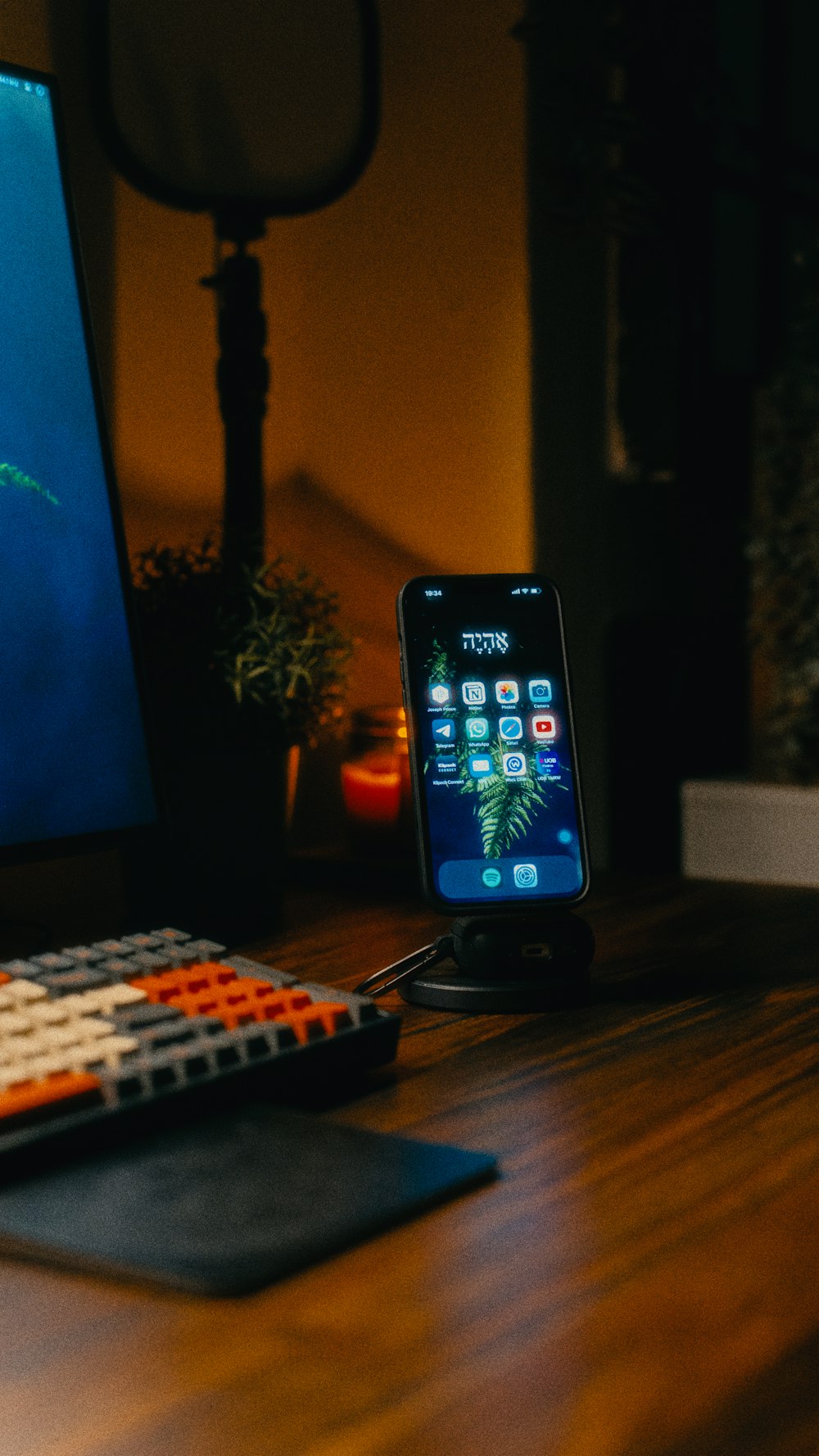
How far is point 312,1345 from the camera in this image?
45cm

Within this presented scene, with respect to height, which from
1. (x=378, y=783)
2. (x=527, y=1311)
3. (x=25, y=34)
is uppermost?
(x=25, y=34)

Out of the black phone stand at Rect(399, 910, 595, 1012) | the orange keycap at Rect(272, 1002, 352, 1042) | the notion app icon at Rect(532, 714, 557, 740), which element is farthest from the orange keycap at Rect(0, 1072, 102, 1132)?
the notion app icon at Rect(532, 714, 557, 740)

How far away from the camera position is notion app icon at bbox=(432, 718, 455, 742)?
2.89 feet

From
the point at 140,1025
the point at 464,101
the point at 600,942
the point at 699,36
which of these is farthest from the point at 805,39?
the point at 140,1025

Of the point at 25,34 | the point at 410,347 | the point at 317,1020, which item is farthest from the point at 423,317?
the point at 317,1020

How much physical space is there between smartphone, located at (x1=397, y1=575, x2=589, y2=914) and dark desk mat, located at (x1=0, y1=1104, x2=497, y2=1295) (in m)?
0.27

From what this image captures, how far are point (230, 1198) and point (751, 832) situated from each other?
0.87 meters

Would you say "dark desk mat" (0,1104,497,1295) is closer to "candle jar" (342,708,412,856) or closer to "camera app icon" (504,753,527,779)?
"camera app icon" (504,753,527,779)

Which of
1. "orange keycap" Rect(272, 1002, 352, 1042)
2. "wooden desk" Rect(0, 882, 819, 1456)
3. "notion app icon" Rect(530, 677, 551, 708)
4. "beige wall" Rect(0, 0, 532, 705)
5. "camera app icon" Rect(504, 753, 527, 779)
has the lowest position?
"wooden desk" Rect(0, 882, 819, 1456)

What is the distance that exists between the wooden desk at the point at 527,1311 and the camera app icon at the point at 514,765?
20cm

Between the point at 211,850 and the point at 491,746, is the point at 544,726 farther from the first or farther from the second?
the point at 211,850

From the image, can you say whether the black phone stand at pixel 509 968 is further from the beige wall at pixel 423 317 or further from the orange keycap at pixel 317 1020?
the beige wall at pixel 423 317

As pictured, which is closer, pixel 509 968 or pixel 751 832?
pixel 509 968

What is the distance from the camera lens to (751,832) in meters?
1.32
